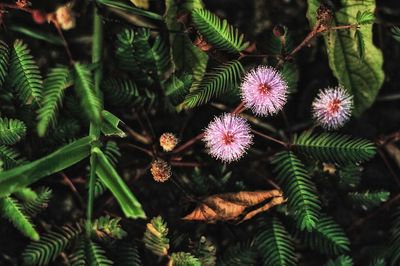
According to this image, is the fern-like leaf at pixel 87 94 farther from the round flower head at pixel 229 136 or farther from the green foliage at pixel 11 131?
the round flower head at pixel 229 136

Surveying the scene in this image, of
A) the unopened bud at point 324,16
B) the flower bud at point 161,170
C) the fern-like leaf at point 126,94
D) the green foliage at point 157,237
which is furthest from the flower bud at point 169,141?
the unopened bud at point 324,16

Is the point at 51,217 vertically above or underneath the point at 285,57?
underneath

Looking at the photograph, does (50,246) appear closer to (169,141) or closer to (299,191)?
(169,141)

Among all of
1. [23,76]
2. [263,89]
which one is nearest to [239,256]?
[263,89]

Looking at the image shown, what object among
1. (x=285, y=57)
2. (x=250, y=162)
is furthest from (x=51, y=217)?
(x=285, y=57)

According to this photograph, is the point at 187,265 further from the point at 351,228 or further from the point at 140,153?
the point at 351,228
